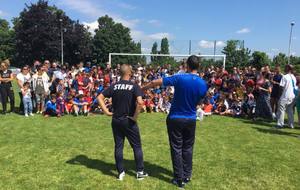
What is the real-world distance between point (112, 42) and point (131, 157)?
1903 inches

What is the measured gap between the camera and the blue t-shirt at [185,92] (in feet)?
17.3

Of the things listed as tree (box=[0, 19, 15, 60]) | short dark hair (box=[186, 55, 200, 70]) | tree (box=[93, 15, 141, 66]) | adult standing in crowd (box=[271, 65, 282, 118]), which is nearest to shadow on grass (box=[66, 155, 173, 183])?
short dark hair (box=[186, 55, 200, 70])

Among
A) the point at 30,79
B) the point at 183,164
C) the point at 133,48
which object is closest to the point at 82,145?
the point at 183,164

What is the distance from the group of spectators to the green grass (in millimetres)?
1444

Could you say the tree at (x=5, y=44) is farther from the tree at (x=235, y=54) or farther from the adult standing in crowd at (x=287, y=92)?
the adult standing in crowd at (x=287, y=92)

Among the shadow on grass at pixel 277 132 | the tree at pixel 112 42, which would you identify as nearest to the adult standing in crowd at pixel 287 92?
the shadow on grass at pixel 277 132

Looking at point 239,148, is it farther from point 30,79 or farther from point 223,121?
point 30,79

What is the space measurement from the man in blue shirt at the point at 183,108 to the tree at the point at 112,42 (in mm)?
42665

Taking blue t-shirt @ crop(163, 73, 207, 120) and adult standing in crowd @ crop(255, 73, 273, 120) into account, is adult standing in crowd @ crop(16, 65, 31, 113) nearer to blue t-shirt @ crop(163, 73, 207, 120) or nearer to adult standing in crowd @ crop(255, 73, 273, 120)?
blue t-shirt @ crop(163, 73, 207, 120)

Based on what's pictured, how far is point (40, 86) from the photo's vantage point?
12258 mm

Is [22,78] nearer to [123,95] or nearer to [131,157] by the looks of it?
[131,157]

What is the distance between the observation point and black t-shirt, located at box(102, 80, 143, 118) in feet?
18.0

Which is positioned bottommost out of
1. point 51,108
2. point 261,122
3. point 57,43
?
point 261,122

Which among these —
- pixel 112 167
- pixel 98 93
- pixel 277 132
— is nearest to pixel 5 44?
pixel 98 93
